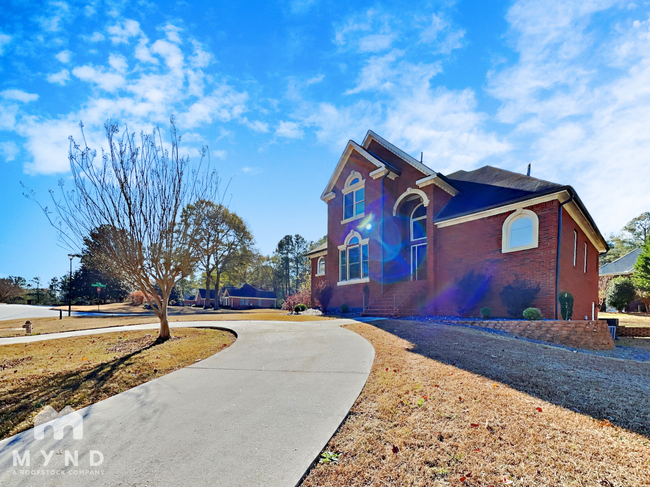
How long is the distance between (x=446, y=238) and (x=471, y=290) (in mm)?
2648

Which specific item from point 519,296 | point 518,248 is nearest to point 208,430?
point 519,296

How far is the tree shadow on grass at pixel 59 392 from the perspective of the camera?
3678 mm

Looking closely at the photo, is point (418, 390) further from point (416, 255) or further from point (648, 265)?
point (648, 265)

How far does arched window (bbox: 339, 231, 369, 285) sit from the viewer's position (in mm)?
17359

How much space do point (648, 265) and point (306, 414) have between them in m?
31.1

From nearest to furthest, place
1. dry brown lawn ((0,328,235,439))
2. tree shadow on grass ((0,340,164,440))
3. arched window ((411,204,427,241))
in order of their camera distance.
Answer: tree shadow on grass ((0,340,164,440))
dry brown lawn ((0,328,235,439))
arched window ((411,204,427,241))

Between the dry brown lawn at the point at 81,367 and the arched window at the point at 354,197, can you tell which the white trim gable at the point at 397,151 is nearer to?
the arched window at the point at 354,197

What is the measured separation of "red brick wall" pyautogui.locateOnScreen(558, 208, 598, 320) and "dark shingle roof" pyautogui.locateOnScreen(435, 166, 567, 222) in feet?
4.91

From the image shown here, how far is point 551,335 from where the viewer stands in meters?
8.94

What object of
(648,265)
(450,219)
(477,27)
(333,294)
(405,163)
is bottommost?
(333,294)

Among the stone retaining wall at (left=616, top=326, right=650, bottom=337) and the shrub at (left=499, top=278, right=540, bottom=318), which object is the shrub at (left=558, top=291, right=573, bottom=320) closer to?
the shrub at (left=499, top=278, right=540, bottom=318)

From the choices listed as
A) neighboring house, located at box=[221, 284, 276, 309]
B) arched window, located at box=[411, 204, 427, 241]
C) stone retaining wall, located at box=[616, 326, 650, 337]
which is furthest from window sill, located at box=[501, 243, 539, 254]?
neighboring house, located at box=[221, 284, 276, 309]

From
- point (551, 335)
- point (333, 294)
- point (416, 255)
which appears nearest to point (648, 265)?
point (416, 255)

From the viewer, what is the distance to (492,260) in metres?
12.7
